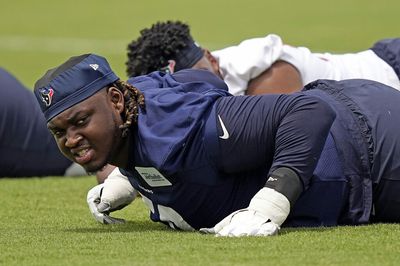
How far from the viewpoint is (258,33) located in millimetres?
17547

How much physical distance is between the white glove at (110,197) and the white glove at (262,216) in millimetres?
1076

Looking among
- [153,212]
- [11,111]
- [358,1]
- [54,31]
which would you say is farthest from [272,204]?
[358,1]

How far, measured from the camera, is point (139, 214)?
22.7 feet

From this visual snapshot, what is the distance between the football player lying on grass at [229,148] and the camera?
5.61 m

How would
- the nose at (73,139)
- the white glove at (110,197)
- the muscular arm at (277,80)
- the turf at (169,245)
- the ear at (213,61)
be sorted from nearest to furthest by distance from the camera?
the turf at (169,245) < the nose at (73,139) < the white glove at (110,197) < the muscular arm at (277,80) < the ear at (213,61)

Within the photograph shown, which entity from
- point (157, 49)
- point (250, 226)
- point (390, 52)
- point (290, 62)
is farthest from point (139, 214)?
point (390, 52)

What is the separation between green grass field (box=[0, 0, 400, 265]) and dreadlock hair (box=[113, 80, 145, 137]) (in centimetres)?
53

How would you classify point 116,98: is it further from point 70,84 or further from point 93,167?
point 93,167

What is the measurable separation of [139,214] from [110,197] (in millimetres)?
515

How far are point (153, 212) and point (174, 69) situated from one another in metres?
2.18

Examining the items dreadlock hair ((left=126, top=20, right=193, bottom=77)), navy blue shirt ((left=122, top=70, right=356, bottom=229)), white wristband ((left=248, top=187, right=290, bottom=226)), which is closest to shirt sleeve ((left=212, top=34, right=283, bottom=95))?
dreadlock hair ((left=126, top=20, right=193, bottom=77))

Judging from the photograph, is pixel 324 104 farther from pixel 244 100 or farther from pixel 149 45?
pixel 149 45

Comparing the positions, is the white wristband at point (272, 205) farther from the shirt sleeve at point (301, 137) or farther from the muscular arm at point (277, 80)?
the muscular arm at point (277, 80)

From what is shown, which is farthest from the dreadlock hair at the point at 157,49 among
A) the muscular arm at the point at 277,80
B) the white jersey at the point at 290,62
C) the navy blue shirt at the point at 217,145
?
the navy blue shirt at the point at 217,145
